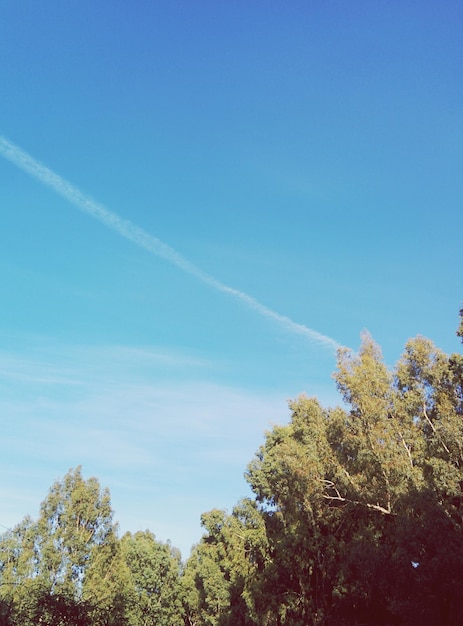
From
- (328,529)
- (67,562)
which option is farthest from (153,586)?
(328,529)

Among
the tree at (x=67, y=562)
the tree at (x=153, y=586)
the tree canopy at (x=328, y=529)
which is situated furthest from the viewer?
the tree at (x=153, y=586)

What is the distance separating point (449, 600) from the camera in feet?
57.3

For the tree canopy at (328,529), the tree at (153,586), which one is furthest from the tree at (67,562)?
the tree at (153,586)

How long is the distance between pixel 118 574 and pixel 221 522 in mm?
10528

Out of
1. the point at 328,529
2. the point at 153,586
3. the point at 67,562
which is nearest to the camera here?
the point at 328,529

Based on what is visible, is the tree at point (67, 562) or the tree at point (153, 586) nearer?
the tree at point (67, 562)

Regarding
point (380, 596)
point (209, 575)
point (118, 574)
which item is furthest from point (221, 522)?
point (380, 596)

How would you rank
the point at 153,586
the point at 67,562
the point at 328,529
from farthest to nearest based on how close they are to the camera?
the point at 153,586, the point at 67,562, the point at 328,529

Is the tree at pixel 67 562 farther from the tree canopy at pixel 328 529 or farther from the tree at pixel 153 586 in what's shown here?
the tree at pixel 153 586

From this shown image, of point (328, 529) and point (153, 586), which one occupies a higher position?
point (328, 529)

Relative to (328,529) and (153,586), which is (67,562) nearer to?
(328,529)

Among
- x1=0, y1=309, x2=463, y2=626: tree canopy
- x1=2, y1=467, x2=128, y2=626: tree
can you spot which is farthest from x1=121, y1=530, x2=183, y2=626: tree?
x1=2, y1=467, x2=128, y2=626: tree

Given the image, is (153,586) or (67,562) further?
(153,586)

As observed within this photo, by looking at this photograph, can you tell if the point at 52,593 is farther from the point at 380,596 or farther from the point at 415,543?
the point at 415,543
